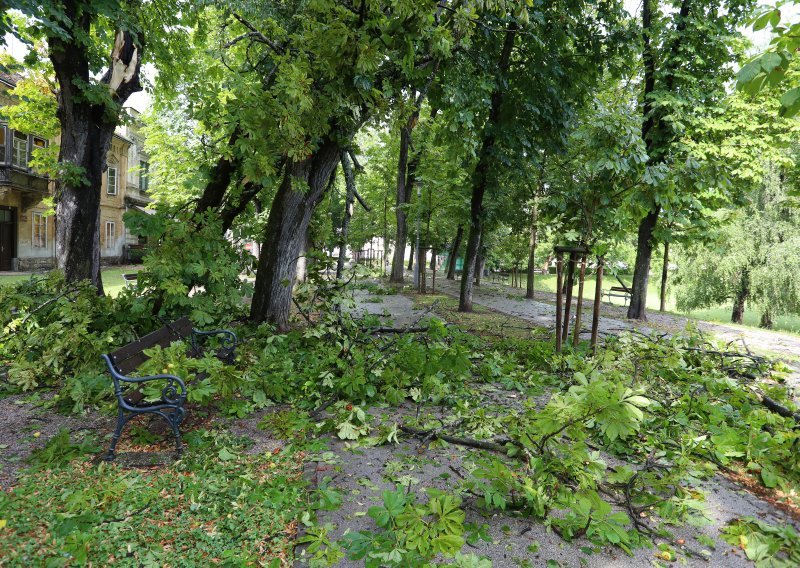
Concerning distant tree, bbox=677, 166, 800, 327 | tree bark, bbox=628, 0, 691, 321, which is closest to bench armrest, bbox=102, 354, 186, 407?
tree bark, bbox=628, 0, 691, 321

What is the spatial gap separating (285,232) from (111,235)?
31.1 m

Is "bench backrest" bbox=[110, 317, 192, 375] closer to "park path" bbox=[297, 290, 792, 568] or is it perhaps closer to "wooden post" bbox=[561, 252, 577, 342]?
"park path" bbox=[297, 290, 792, 568]

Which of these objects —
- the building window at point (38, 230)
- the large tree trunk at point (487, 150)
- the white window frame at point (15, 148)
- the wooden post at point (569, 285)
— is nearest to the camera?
the wooden post at point (569, 285)

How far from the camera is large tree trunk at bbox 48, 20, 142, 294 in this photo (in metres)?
8.25

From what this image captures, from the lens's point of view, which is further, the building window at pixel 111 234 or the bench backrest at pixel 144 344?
the building window at pixel 111 234

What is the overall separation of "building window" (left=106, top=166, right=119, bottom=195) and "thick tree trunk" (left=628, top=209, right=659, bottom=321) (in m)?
33.8

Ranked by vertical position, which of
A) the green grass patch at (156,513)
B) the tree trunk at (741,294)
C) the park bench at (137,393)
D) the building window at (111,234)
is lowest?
the green grass patch at (156,513)

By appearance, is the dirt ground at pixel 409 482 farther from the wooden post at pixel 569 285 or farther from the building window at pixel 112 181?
the building window at pixel 112 181

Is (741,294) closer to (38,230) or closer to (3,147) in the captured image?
(3,147)

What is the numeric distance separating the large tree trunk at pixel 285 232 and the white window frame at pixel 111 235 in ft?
98.5

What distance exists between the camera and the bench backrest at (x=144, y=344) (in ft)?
14.3

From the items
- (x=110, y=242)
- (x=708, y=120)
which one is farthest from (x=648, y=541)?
(x=110, y=242)

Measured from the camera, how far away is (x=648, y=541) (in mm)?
2904

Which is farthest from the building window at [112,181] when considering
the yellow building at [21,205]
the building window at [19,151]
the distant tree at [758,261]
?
the distant tree at [758,261]
